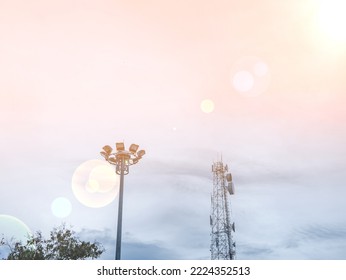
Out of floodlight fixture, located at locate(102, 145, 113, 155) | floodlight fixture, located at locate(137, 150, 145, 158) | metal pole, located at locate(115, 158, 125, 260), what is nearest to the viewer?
metal pole, located at locate(115, 158, 125, 260)

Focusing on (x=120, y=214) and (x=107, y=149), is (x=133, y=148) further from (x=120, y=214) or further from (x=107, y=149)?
(x=120, y=214)

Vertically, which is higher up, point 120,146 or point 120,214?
point 120,146

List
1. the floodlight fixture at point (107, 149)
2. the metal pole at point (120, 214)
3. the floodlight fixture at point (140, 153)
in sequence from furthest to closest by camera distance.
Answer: the floodlight fixture at point (140, 153), the floodlight fixture at point (107, 149), the metal pole at point (120, 214)

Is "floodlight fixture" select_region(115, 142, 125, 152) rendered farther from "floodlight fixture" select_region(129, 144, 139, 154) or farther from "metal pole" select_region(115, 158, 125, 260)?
"metal pole" select_region(115, 158, 125, 260)

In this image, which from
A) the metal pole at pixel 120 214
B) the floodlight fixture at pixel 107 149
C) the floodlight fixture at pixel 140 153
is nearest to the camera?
the metal pole at pixel 120 214

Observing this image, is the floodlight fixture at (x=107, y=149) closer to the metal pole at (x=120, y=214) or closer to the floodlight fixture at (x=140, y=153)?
the metal pole at (x=120, y=214)

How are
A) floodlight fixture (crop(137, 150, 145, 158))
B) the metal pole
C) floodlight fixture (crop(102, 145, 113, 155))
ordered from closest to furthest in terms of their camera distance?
the metal pole, floodlight fixture (crop(102, 145, 113, 155)), floodlight fixture (crop(137, 150, 145, 158))

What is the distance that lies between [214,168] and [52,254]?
29056 mm

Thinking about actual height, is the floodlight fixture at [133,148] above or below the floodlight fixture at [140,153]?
above

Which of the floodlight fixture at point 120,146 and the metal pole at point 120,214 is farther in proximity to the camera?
the floodlight fixture at point 120,146

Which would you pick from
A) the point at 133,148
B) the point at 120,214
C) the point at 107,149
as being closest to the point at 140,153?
the point at 133,148

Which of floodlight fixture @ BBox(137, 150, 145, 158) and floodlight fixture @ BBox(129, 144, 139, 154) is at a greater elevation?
floodlight fixture @ BBox(129, 144, 139, 154)
